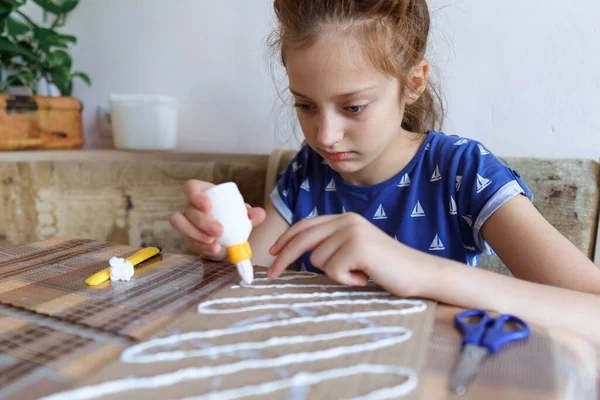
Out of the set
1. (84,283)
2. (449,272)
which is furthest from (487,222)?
(84,283)

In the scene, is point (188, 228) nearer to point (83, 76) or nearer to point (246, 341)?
point (246, 341)

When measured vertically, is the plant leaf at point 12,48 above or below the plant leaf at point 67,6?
below

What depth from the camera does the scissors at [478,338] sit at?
1.03 ft

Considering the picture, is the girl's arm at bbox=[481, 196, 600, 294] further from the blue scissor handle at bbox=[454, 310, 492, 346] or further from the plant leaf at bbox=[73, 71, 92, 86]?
the plant leaf at bbox=[73, 71, 92, 86]

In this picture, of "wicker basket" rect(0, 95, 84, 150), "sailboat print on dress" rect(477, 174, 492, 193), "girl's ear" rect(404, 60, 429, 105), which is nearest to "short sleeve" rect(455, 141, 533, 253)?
"sailboat print on dress" rect(477, 174, 492, 193)

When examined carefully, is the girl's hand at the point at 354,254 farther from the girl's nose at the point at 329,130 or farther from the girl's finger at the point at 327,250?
the girl's nose at the point at 329,130

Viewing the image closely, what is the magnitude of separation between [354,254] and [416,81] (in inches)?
17.9

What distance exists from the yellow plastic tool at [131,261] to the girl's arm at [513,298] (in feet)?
1.20

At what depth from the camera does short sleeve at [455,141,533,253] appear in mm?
702

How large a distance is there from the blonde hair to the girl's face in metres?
0.02

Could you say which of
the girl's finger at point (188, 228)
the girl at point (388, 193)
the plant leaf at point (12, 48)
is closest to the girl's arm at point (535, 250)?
the girl at point (388, 193)

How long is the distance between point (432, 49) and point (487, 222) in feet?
1.76

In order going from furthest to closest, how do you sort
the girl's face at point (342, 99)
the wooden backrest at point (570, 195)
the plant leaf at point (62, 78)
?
1. the plant leaf at point (62, 78)
2. the wooden backrest at point (570, 195)
3. the girl's face at point (342, 99)

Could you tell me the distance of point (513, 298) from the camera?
456mm
